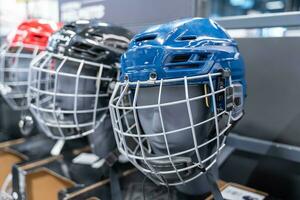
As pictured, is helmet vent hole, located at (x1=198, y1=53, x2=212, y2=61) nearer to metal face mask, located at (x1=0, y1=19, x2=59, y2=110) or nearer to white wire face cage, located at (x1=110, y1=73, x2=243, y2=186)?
white wire face cage, located at (x1=110, y1=73, x2=243, y2=186)

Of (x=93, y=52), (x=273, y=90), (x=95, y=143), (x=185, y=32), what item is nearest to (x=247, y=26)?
(x=273, y=90)

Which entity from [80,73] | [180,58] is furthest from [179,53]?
[80,73]

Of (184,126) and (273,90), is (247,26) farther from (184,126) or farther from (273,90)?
(184,126)

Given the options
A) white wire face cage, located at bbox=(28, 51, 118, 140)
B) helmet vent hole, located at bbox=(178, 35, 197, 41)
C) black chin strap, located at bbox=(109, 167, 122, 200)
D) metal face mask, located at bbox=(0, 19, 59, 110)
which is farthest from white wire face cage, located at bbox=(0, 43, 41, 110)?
helmet vent hole, located at bbox=(178, 35, 197, 41)

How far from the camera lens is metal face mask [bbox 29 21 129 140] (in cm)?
80

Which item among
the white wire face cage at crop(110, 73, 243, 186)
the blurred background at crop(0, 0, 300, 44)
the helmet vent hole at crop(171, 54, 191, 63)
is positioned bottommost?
the white wire face cage at crop(110, 73, 243, 186)

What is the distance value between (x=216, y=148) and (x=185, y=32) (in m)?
0.25

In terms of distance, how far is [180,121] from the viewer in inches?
24.0

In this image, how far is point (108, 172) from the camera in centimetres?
84

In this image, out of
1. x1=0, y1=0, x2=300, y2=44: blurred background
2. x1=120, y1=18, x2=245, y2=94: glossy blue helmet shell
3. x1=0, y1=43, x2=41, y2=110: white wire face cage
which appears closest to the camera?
x1=120, y1=18, x2=245, y2=94: glossy blue helmet shell

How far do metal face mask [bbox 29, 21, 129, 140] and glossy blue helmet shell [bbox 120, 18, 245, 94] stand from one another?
0.19m

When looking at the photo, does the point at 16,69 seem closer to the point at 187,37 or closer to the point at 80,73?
the point at 80,73

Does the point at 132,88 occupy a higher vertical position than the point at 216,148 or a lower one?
higher

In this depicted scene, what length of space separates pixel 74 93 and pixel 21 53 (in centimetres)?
41
